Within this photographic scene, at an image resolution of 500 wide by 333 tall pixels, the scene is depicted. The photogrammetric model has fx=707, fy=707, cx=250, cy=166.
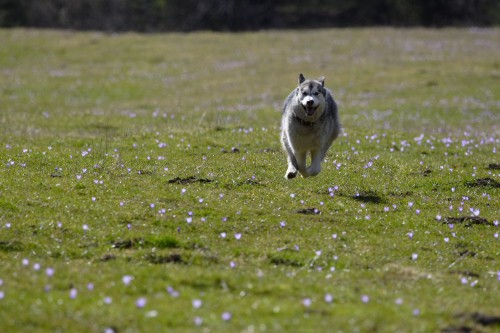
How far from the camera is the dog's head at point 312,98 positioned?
48.2 ft

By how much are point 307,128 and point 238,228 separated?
3.97 m

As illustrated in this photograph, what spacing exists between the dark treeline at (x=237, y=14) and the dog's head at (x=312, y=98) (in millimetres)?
69858

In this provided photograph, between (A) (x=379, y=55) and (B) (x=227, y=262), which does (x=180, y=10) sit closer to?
(A) (x=379, y=55)

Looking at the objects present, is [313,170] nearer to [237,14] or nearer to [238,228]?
[238,228]

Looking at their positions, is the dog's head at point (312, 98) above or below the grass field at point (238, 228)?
above

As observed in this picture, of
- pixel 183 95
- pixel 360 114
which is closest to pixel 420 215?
pixel 360 114

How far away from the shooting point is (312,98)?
14656 mm

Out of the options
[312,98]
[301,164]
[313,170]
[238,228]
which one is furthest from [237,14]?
[238,228]

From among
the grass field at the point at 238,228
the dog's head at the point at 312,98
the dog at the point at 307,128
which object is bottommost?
the grass field at the point at 238,228

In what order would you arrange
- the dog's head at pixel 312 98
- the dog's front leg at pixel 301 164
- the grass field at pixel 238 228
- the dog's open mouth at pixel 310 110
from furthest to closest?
the dog's front leg at pixel 301 164
the dog's open mouth at pixel 310 110
the dog's head at pixel 312 98
the grass field at pixel 238 228

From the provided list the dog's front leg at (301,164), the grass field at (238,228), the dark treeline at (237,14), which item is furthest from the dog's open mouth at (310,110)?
the dark treeline at (237,14)

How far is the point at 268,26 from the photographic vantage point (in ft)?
283

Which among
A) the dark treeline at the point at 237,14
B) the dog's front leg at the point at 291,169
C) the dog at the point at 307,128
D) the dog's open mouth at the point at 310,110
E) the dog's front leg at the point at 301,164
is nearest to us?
the dog's open mouth at the point at 310,110

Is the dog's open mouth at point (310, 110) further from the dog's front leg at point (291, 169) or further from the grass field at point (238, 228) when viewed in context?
the grass field at point (238, 228)
